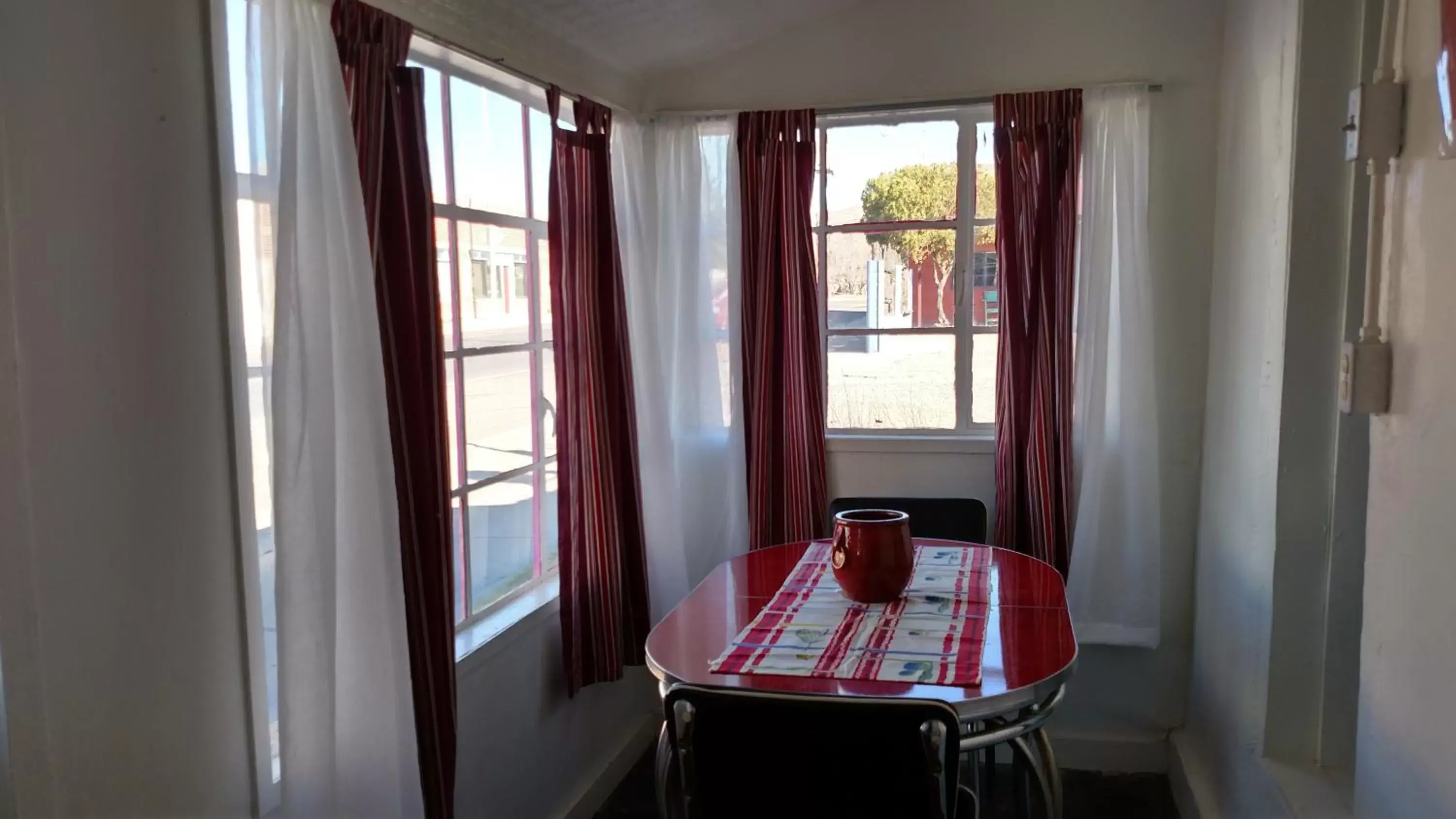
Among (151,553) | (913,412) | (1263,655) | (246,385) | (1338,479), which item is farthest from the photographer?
(913,412)

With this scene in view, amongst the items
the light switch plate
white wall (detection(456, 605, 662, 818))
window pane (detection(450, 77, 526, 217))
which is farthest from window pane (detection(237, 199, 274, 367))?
the light switch plate

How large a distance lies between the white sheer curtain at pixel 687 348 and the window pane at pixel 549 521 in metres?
0.29

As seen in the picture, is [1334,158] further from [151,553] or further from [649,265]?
[151,553]

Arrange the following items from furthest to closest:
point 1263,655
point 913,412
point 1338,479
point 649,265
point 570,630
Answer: point 913,412 < point 649,265 < point 570,630 < point 1263,655 < point 1338,479

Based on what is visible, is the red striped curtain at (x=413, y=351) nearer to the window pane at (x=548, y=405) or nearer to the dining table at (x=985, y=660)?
the dining table at (x=985, y=660)

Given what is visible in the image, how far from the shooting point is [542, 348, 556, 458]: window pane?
2666 millimetres

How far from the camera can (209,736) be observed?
144cm

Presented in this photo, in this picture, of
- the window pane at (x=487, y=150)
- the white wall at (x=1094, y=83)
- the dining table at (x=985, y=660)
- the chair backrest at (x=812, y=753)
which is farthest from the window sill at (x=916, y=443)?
the chair backrest at (x=812, y=753)

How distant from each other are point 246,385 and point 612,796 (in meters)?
1.81

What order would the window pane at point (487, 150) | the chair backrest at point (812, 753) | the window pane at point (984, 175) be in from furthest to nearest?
the window pane at point (984, 175)
the window pane at point (487, 150)
the chair backrest at point (812, 753)

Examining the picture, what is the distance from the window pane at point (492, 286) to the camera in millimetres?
2311

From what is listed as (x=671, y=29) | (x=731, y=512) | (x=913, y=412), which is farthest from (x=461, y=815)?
(x=671, y=29)

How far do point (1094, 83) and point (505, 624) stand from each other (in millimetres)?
2183

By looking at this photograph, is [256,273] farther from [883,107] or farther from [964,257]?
[964,257]
